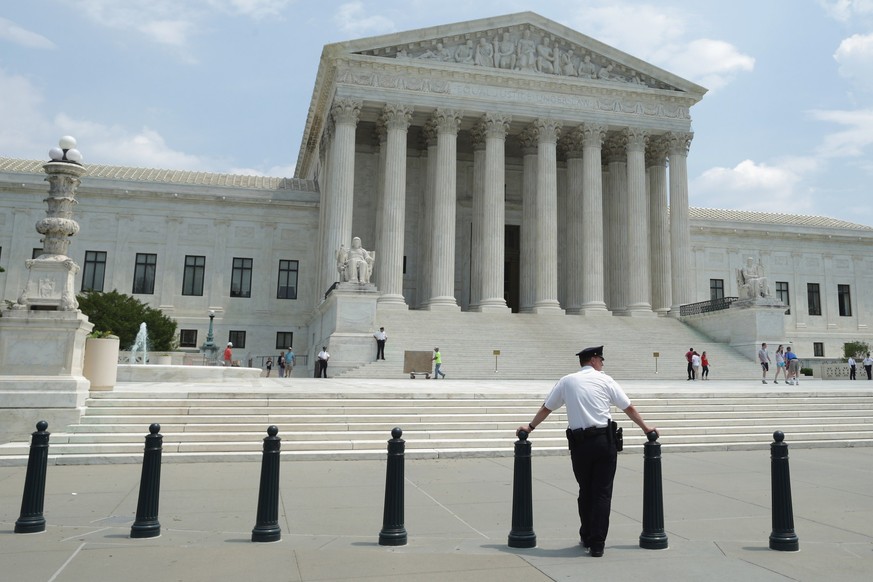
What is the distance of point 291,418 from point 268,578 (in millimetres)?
8992

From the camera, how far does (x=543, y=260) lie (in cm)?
4419

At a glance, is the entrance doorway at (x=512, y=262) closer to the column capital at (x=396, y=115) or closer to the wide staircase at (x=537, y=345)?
the wide staircase at (x=537, y=345)

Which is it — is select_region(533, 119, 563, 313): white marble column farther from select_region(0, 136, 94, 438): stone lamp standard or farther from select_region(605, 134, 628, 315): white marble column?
select_region(0, 136, 94, 438): stone lamp standard

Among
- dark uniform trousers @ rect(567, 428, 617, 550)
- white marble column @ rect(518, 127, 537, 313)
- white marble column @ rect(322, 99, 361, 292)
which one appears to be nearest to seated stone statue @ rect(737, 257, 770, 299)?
white marble column @ rect(518, 127, 537, 313)

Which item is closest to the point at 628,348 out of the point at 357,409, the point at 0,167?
the point at 357,409

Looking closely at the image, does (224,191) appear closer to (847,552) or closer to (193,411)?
(193,411)

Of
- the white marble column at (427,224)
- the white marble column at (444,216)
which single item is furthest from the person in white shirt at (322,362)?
the white marble column at (427,224)

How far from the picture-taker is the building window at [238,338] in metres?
48.0

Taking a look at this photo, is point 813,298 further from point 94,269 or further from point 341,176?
point 94,269

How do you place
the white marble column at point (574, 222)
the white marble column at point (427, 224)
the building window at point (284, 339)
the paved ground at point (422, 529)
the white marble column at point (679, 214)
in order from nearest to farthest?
the paved ground at point (422, 529) < the white marble column at point (427, 224) < the white marble column at point (679, 214) < the white marble column at point (574, 222) < the building window at point (284, 339)

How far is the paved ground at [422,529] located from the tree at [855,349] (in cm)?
4729

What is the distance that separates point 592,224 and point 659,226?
22.8 ft

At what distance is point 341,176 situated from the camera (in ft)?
139

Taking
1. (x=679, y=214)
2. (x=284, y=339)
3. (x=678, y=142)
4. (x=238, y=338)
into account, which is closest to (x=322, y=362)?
(x=284, y=339)
